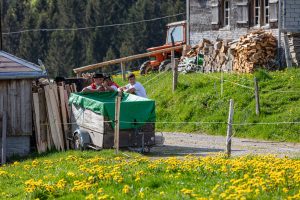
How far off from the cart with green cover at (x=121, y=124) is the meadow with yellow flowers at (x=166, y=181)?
4.08m

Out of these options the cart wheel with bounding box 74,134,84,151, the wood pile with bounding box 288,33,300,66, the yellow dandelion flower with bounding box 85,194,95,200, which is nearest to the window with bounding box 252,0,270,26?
the wood pile with bounding box 288,33,300,66

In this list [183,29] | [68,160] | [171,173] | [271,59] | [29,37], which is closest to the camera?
[171,173]

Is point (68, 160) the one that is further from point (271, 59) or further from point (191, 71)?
point (191, 71)

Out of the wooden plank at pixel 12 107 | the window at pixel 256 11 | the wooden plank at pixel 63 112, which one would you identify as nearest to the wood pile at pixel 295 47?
the window at pixel 256 11

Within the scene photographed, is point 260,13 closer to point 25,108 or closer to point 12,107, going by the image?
point 25,108

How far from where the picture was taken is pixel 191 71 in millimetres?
34062

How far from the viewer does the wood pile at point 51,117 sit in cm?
2177

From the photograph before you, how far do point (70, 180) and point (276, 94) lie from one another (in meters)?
13.2

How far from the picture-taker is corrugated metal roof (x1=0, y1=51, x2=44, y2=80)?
21938mm

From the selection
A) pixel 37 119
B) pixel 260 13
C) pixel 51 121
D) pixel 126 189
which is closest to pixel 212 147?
pixel 51 121

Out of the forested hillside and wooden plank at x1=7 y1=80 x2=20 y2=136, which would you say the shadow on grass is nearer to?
wooden plank at x1=7 y1=80 x2=20 y2=136

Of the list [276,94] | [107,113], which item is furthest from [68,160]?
[276,94]

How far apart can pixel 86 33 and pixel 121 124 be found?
2336 inches

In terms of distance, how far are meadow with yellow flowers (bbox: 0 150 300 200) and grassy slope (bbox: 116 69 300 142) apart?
28.7ft
